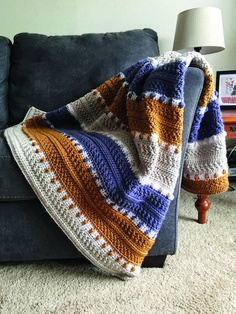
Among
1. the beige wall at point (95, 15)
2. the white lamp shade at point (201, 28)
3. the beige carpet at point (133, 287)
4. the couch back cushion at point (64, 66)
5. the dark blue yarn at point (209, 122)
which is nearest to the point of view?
the beige carpet at point (133, 287)

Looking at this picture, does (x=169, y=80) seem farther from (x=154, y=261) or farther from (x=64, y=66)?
(x=64, y=66)

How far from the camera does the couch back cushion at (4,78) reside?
1.39 meters

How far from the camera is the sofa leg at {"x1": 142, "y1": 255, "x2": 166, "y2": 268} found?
0.96 meters

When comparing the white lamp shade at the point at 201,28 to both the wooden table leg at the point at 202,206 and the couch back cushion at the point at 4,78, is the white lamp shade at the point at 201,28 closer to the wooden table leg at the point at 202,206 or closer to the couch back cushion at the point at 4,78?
the wooden table leg at the point at 202,206

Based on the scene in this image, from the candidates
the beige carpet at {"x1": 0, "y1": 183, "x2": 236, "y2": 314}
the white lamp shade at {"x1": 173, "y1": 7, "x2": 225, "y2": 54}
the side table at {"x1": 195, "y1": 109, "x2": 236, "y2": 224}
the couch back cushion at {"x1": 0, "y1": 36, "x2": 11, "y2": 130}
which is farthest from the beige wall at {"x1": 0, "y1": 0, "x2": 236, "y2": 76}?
the beige carpet at {"x1": 0, "y1": 183, "x2": 236, "y2": 314}

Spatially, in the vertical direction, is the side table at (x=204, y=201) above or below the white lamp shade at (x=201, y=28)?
below

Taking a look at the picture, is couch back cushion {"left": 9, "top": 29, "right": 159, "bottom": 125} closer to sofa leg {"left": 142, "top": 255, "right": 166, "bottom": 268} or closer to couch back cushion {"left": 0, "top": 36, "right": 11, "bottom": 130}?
couch back cushion {"left": 0, "top": 36, "right": 11, "bottom": 130}

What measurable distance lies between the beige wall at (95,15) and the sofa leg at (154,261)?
4.50ft

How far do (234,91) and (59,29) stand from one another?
1114 millimetres

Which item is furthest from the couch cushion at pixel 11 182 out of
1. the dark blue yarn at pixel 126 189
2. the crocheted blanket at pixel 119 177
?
the dark blue yarn at pixel 126 189

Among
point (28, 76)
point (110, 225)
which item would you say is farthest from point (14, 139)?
point (28, 76)

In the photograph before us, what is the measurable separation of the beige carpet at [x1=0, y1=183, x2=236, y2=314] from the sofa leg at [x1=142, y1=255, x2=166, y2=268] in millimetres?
24

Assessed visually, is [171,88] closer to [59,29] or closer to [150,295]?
[150,295]

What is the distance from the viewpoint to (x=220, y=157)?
95 centimetres
